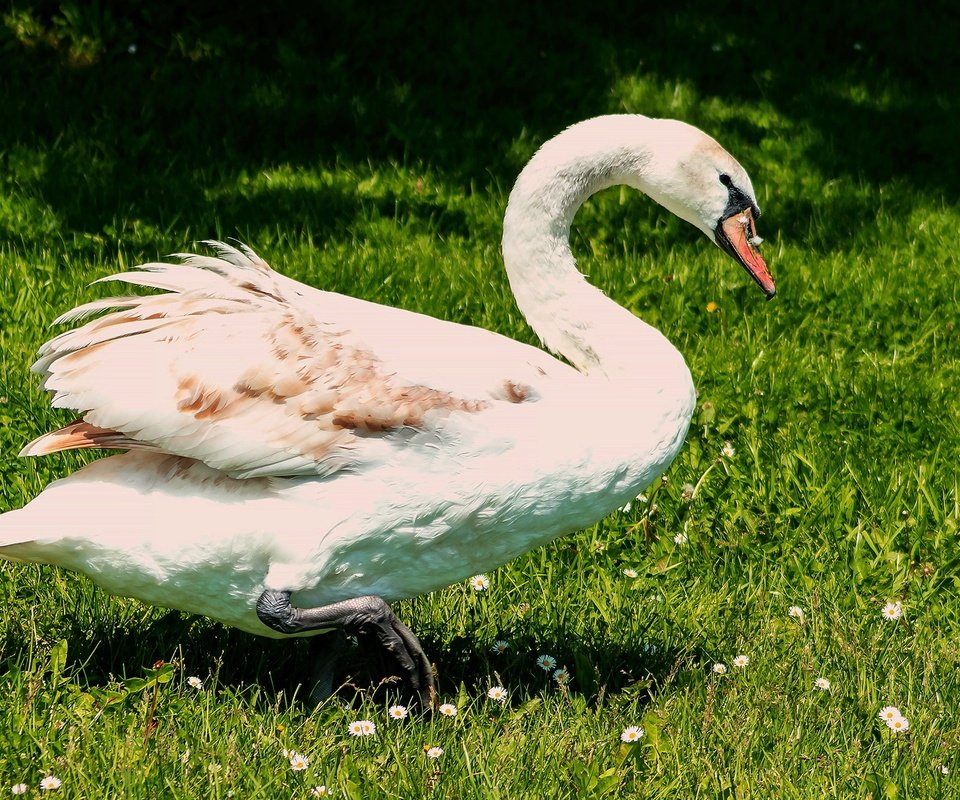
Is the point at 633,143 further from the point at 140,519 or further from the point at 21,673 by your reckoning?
the point at 21,673

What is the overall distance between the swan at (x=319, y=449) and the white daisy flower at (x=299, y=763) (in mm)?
348

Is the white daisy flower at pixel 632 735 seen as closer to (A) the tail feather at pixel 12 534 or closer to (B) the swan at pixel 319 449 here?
(B) the swan at pixel 319 449

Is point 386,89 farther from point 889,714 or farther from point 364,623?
point 889,714

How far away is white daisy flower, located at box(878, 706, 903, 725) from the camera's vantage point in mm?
4078

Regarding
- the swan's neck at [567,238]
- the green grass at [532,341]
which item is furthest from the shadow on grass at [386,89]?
the swan's neck at [567,238]

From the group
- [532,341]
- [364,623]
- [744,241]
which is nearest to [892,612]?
[744,241]

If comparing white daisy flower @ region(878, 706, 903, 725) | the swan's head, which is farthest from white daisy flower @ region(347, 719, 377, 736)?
the swan's head

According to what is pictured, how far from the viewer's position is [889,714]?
410 cm

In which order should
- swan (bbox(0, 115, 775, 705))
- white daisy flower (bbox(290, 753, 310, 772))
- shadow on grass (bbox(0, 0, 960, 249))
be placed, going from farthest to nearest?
shadow on grass (bbox(0, 0, 960, 249)) → swan (bbox(0, 115, 775, 705)) → white daisy flower (bbox(290, 753, 310, 772))

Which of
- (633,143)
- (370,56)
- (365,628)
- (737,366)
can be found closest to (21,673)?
(365,628)

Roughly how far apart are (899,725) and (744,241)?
5.10ft

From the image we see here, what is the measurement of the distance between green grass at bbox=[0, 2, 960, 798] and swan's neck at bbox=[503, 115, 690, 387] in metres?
1.06

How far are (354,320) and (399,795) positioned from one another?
135cm

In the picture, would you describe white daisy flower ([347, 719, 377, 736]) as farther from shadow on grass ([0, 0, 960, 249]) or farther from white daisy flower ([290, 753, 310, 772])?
shadow on grass ([0, 0, 960, 249])
